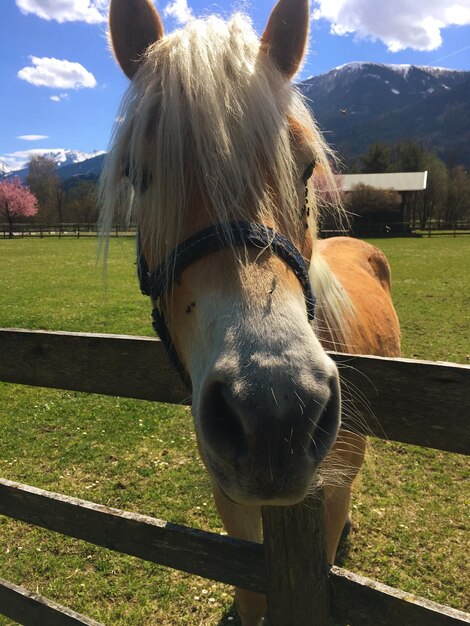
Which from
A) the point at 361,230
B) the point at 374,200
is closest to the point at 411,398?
the point at 361,230

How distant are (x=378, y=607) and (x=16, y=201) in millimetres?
91194

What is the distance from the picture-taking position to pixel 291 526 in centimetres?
161

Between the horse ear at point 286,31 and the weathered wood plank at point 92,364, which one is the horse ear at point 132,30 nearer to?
the horse ear at point 286,31

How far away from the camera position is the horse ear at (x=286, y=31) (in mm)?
2127

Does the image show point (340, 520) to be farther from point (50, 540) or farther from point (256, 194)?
point (50, 540)

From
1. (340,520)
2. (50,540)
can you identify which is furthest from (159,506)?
(340,520)

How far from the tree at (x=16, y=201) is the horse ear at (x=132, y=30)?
3290 inches

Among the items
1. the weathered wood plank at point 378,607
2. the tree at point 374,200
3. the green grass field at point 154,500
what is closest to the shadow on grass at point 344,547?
the green grass field at point 154,500

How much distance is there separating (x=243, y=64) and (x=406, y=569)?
3.76 meters

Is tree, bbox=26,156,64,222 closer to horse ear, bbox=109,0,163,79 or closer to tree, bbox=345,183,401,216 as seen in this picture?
tree, bbox=345,183,401,216

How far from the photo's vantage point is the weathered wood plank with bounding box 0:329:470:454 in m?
1.65

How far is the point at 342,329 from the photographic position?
246 centimetres

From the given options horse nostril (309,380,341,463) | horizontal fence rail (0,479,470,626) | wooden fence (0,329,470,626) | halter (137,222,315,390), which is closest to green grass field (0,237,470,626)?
wooden fence (0,329,470,626)

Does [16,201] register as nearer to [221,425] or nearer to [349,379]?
[349,379]
